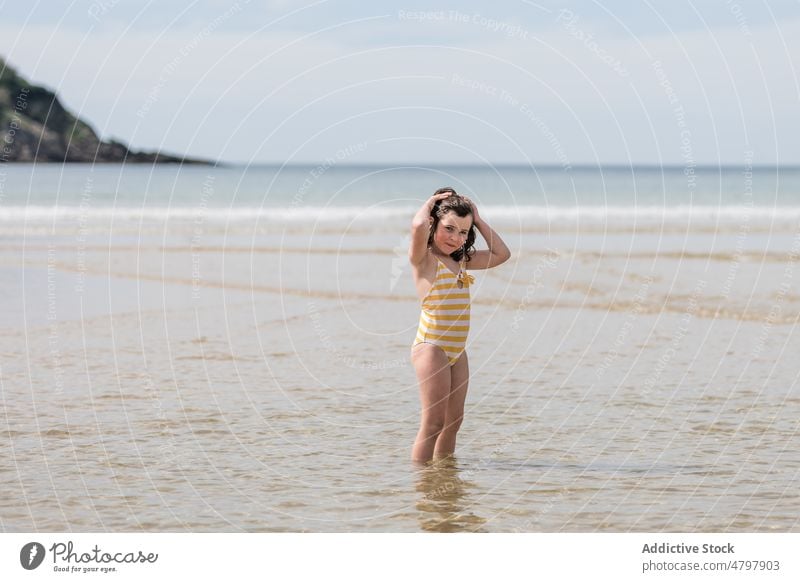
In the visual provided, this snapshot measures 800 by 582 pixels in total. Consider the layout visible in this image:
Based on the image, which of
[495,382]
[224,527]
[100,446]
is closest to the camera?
[224,527]

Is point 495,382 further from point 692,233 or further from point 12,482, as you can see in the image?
point 692,233

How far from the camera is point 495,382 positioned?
11.3 metres

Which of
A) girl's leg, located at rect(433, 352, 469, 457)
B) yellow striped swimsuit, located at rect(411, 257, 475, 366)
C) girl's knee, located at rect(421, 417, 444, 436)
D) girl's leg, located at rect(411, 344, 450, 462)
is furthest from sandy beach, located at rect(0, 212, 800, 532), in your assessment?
yellow striped swimsuit, located at rect(411, 257, 475, 366)

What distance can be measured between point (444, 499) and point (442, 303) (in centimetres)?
157

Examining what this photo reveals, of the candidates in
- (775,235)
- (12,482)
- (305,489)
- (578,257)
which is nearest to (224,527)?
(305,489)

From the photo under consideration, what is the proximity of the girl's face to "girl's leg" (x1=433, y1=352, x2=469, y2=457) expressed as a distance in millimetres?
896

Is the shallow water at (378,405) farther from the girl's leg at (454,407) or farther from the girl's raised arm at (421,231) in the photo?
the girl's raised arm at (421,231)

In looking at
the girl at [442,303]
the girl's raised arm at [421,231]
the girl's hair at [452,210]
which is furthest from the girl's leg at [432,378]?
the girl's hair at [452,210]

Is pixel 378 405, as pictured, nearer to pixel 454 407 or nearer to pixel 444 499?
pixel 454 407

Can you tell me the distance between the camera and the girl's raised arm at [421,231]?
750 centimetres

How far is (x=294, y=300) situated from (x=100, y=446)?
9.70m

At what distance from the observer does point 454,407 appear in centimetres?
793

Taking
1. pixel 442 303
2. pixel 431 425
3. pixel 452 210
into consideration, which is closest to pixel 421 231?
pixel 452 210

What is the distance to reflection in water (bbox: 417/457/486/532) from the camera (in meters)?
6.63
